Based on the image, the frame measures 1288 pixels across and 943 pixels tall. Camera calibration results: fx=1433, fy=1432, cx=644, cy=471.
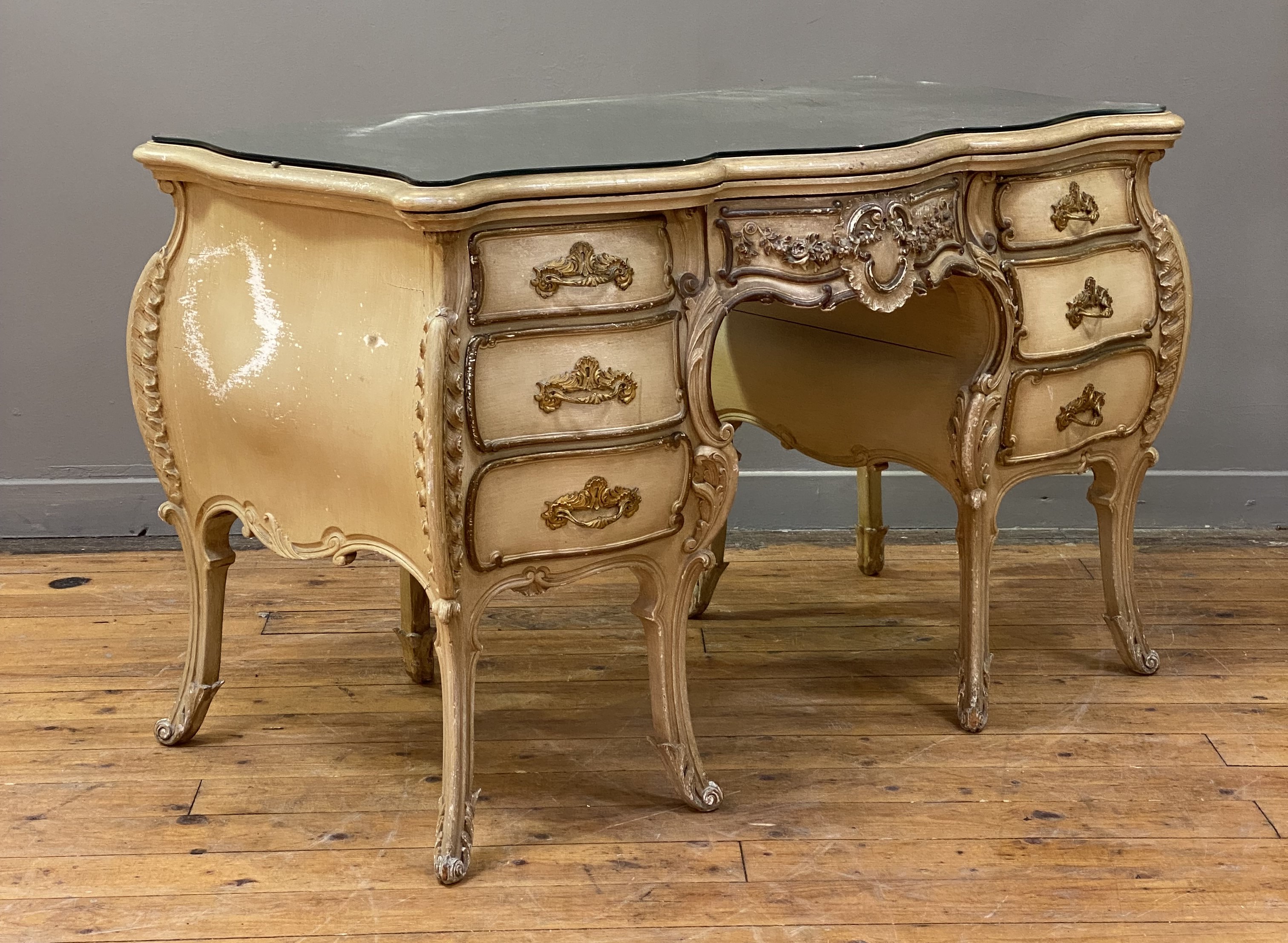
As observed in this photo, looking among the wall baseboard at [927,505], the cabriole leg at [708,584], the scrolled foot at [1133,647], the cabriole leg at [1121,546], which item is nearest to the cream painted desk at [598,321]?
the cabriole leg at [1121,546]

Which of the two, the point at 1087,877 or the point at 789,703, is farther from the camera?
the point at 789,703

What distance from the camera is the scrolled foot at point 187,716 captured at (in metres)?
2.24

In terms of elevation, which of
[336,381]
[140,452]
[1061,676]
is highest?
[336,381]

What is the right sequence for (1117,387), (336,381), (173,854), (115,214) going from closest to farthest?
(336,381), (173,854), (1117,387), (115,214)

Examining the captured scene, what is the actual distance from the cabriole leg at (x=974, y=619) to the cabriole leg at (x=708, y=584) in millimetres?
586

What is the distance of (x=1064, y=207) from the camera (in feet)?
7.08

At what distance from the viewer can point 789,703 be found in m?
2.42

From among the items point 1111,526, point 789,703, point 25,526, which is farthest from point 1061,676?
point 25,526

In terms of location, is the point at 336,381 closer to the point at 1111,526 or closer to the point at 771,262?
the point at 771,262

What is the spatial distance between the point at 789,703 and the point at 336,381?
1.02 meters

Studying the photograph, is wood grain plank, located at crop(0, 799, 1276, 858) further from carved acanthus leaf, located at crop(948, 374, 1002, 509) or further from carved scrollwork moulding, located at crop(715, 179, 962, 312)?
carved scrollwork moulding, located at crop(715, 179, 962, 312)

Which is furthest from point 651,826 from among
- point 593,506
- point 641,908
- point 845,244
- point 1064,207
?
point 1064,207

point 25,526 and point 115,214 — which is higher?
point 115,214

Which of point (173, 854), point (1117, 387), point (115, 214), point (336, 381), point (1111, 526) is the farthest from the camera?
point (115, 214)
